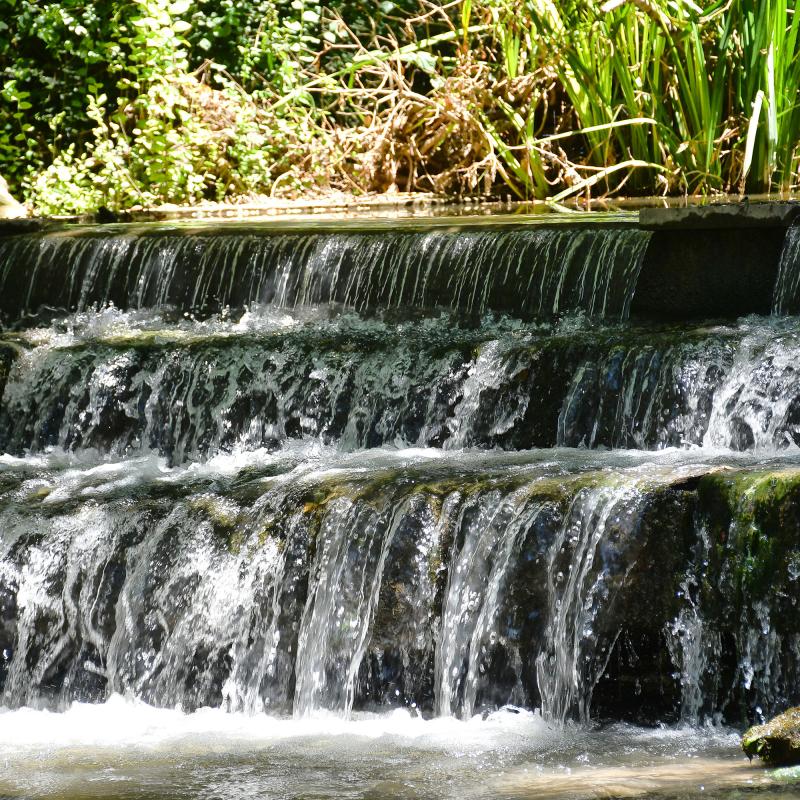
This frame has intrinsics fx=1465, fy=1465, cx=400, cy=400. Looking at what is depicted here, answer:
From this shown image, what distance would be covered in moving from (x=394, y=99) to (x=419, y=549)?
8274 millimetres

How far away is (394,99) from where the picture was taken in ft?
41.3

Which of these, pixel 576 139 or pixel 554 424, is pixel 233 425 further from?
pixel 576 139

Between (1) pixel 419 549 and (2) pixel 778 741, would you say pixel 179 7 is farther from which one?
(2) pixel 778 741

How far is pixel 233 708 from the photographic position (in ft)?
16.4

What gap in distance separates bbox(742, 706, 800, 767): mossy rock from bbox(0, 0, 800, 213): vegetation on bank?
5.91 metres

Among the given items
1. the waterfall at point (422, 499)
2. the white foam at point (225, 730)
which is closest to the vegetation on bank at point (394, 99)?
the waterfall at point (422, 499)

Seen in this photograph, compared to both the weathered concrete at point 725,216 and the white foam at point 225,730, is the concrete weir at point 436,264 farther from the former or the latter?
the white foam at point 225,730

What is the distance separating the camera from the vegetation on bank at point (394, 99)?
9.59 metres

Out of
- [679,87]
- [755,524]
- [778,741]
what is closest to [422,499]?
[755,524]

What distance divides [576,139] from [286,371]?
595 cm

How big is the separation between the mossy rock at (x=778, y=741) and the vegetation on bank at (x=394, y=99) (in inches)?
233

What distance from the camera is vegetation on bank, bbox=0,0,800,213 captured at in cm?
959

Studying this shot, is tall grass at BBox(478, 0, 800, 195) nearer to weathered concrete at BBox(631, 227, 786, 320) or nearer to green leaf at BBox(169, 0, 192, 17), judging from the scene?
weathered concrete at BBox(631, 227, 786, 320)

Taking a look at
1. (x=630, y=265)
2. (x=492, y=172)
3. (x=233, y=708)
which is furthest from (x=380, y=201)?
(x=233, y=708)
